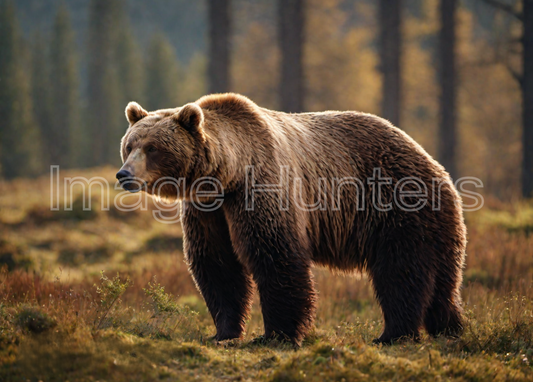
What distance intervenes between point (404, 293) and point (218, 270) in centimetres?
184

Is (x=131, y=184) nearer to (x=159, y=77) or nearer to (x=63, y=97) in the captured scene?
(x=159, y=77)

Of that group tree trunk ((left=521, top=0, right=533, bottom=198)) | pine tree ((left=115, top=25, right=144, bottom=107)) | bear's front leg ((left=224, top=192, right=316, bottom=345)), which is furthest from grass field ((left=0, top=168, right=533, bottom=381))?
pine tree ((left=115, top=25, right=144, bottom=107))

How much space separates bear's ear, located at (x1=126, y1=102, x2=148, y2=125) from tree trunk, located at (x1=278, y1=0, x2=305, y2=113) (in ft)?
40.8

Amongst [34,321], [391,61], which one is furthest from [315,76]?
[34,321]

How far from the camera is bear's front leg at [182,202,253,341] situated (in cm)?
530

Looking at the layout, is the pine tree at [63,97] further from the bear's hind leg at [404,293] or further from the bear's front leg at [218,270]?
the bear's hind leg at [404,293]

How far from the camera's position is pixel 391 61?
18.0 metres

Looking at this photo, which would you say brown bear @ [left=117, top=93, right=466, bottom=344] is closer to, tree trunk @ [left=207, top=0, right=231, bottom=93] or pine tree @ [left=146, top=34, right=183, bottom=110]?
tree trunk @ [left=207, top=0, right=231, bottom=93]

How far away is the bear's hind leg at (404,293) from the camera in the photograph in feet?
17.5

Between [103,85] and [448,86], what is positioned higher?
[103,85]

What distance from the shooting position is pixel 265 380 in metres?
3.95

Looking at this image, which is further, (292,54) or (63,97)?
(63,97)

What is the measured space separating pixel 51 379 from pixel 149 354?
0.73 meters

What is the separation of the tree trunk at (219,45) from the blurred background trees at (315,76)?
30 mm
